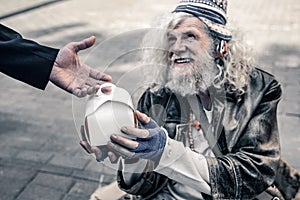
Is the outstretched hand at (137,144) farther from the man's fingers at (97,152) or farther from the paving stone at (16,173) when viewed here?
the paving stone at (16,173)

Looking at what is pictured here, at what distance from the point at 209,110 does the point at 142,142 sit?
2.02 ft

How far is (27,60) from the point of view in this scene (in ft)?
7.85

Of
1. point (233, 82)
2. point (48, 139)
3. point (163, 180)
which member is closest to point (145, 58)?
point (233, 82)

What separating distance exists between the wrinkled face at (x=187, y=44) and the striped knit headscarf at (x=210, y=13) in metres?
0.03

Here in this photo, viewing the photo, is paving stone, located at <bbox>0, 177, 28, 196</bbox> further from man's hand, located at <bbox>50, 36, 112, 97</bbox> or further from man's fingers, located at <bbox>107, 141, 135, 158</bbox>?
man's fingers, located at <bbox>107, 141, 135, 158</bbox>

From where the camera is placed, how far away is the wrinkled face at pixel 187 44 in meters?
2.21

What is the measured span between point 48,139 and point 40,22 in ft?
16.1

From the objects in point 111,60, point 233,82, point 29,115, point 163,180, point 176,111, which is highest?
point 111,60

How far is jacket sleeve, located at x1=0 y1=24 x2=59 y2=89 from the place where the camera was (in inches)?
93.4

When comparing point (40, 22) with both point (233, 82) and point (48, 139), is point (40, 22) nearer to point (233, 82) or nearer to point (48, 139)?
point (48, 139)

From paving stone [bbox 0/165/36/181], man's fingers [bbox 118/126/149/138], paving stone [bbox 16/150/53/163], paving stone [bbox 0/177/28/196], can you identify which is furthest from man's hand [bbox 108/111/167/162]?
paving stone [bbox 16/150/53/163]

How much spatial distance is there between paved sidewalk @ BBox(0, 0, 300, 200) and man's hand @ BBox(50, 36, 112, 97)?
1.9 inches

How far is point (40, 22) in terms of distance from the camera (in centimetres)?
897

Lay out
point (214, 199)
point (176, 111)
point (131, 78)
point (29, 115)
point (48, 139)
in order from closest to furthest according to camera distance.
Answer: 1. point (131, 78)
2. point (214, 199)
3. point (176, 111)
4. point (48, 139)
5. point (29, 115)
